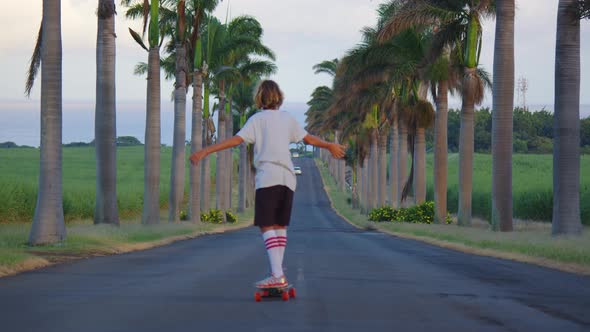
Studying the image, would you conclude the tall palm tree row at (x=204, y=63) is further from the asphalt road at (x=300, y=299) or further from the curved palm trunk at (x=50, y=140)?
the asphalt road at (x=300, y=299)

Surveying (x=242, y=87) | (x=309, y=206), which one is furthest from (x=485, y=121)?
(x=242, y=87)

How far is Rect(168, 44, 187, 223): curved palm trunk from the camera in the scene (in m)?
41.4

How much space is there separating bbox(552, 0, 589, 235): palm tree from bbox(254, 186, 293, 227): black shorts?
622 inches

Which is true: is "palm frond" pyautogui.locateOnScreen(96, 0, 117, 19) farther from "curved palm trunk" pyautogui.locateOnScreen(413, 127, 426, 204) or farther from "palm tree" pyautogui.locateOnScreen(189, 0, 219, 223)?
"curved palm trunk" pyautogui.locateOnScreen(413, 127, 426, 204)

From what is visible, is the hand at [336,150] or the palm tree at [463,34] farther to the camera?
the palm tree at [463,34]

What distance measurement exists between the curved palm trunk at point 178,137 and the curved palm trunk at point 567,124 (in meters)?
21.2

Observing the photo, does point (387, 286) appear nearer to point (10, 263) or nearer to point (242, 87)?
point (10, 263)

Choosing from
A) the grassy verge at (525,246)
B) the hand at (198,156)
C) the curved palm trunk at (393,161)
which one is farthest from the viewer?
the curved palm trunk at (393,161)

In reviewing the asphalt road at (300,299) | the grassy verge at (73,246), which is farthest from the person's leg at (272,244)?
the grassy verge at (73,246)

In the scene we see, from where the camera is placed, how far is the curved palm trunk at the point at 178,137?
41406mm

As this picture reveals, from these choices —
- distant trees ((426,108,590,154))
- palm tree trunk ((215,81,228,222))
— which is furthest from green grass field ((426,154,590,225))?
distant trees ((426,108,590,154))

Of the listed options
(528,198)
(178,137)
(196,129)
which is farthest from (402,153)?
(178,137)

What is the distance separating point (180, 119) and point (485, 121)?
4701 inches

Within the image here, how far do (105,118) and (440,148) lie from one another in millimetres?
17596
